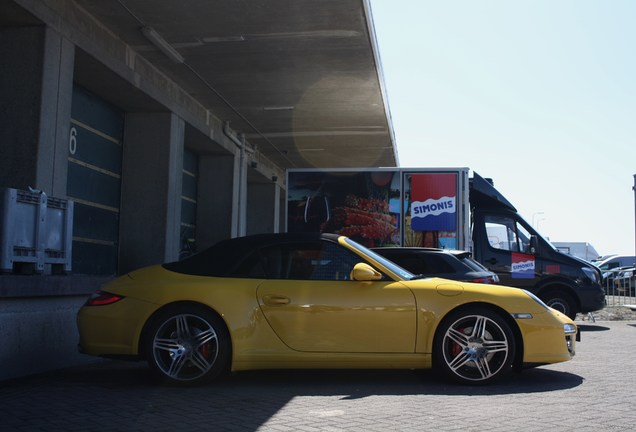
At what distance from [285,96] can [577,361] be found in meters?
9.06

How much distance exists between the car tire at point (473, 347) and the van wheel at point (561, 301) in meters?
9.03

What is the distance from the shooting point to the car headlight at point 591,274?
1534cm

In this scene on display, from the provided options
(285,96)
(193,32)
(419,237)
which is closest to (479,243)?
(419,237)

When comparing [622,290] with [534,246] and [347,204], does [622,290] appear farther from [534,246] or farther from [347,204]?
[347,204]

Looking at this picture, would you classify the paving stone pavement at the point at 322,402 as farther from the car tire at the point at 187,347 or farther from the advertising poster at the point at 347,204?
the advertising poster at the point at 347,204

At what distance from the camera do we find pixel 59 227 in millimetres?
8156

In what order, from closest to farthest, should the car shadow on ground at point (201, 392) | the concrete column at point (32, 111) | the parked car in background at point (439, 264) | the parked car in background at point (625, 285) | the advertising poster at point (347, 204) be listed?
the car shadow on ground at point (201, 392) → the concrete column at point (32, 111) → the parked car in background at point (439, 264) → the advertising poster at point (347, 204) → the parked car in background at point (625, 285)

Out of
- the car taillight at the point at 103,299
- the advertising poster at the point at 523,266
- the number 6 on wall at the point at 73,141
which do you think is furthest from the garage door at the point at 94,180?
the advertising poster at the point at 523,266

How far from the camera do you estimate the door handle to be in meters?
6.66

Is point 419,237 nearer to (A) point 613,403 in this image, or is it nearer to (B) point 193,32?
(B) point 193,32

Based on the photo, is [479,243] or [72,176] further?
[479,243]

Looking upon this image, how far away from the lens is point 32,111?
375 inches

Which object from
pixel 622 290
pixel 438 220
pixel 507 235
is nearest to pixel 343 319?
pixel 438 220

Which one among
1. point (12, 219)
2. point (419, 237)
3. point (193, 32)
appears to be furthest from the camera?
point (419, 237)
